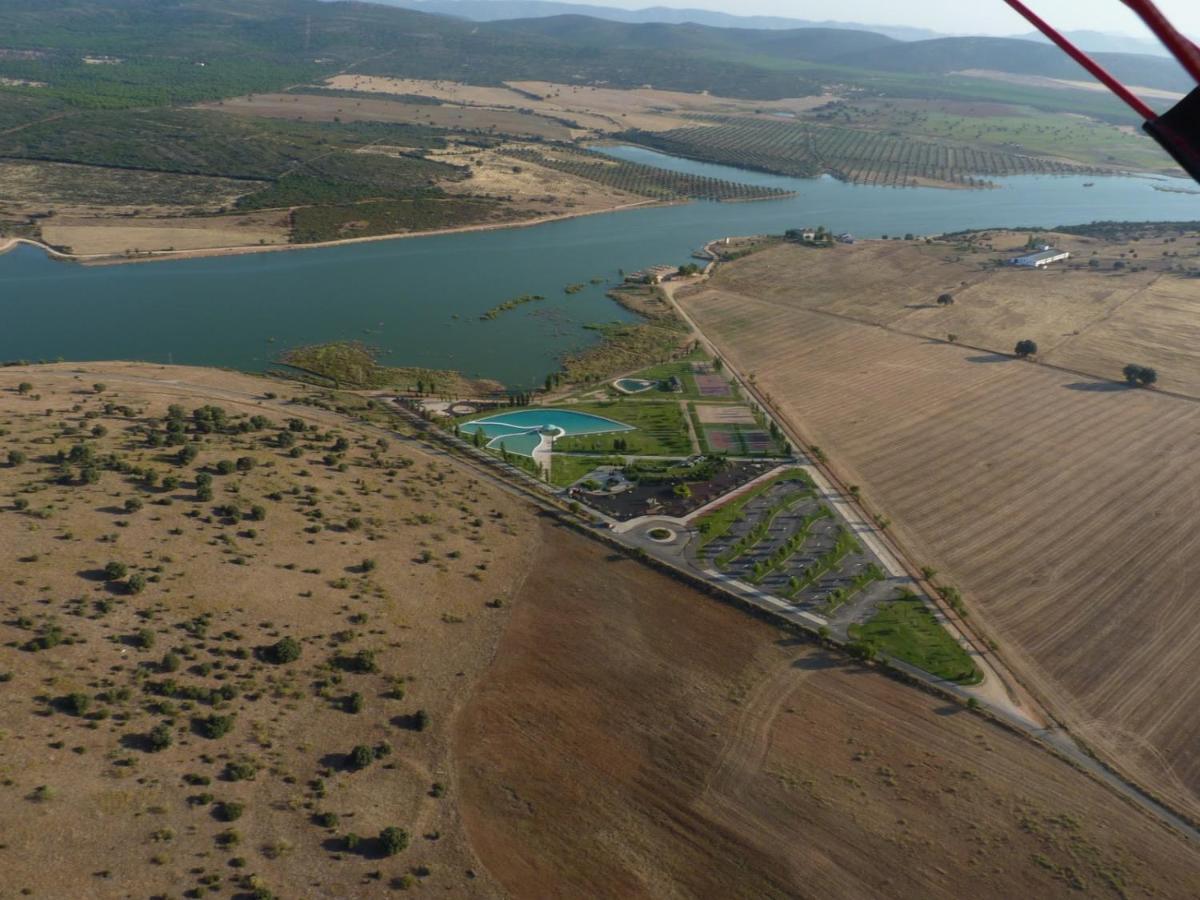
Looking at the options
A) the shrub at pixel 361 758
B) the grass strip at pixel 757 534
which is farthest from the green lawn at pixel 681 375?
the shrub at pixel 361 758

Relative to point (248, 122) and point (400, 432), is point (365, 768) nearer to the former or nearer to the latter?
point (400, 432)

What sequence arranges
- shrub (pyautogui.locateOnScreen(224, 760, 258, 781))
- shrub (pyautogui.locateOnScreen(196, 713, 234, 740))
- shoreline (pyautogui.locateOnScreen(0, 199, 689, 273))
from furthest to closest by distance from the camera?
shoreline (pyautogui.locateOnScreen(0, 199, 689, 273)) → shrub (pyautogui.locateOnScreen(196, 713, 234, 740)) → shrub (pyautogui.locateOnScreen(224, 760, 258, 781))

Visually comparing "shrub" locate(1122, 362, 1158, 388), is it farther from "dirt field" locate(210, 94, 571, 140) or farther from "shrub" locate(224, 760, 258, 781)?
"dirt field" locate(210, 94, 571, 140)

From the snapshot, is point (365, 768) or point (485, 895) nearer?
point (485, 895)

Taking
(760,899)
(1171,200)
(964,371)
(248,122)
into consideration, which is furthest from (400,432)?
(1171,200)

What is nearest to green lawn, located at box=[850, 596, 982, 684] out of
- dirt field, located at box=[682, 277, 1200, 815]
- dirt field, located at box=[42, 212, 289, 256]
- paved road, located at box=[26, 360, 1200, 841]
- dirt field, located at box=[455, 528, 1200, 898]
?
paved road, located at box=[26, 360, 1200, 841]

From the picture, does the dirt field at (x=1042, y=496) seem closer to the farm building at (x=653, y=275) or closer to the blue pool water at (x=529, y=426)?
the blue pool water at (x=529, y=426)
